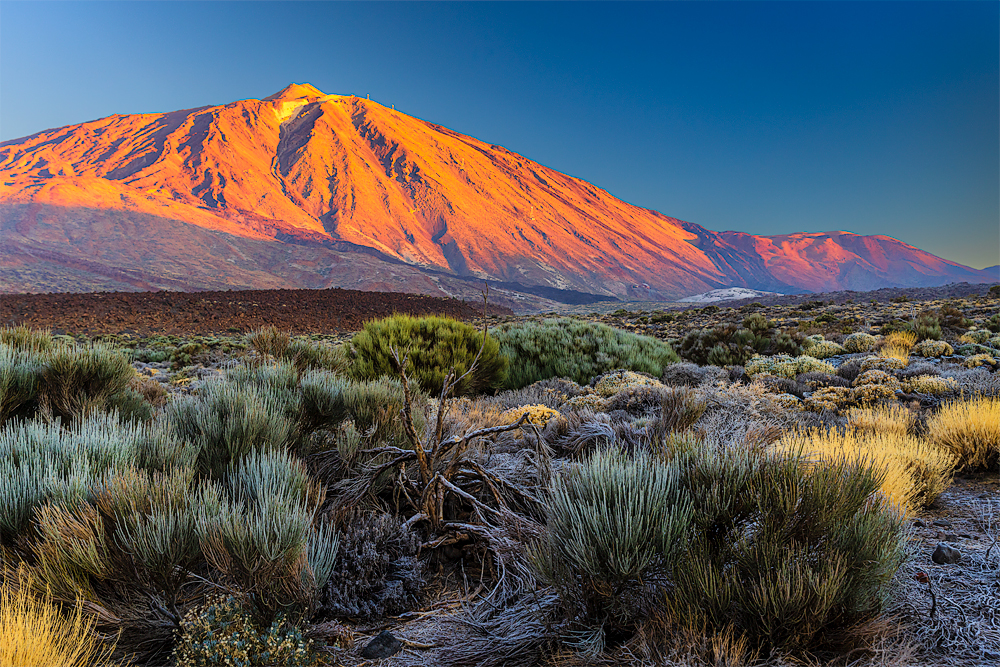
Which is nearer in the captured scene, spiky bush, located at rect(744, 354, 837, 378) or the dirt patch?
spiky bush, located at rect(744, 354, 837, 378)

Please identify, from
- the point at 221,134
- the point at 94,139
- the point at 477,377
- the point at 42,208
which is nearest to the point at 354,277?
the point at 42,208

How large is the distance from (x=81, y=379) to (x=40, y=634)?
3.52m

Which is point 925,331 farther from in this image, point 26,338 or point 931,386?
point 26,338

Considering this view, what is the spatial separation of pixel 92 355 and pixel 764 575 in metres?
5.45

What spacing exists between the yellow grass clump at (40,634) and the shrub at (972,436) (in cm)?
566

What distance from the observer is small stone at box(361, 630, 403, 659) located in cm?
239

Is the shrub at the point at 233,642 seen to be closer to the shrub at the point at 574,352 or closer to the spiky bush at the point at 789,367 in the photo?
the shrub at the point at 574,352

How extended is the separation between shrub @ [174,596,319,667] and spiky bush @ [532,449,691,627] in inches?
41.1

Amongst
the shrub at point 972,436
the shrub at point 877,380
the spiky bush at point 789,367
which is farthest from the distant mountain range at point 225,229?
the shrub at point 972,436

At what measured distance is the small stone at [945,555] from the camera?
2.80 m

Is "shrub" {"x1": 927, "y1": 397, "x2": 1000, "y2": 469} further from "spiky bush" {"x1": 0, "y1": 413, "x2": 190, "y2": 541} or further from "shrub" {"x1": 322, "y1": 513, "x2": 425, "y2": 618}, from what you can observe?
"spiky bush" {"x1": 0, "y1": 413, "x2": 190, "y2": 541}

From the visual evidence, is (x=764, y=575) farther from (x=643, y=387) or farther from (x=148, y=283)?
(x=148, y=283)

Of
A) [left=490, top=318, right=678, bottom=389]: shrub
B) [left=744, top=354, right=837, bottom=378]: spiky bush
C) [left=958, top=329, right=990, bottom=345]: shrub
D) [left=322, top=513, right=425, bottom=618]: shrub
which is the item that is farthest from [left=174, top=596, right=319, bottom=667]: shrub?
[left=958, top=329, right=990, bottom=345]: shrub

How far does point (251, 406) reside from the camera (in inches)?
145
